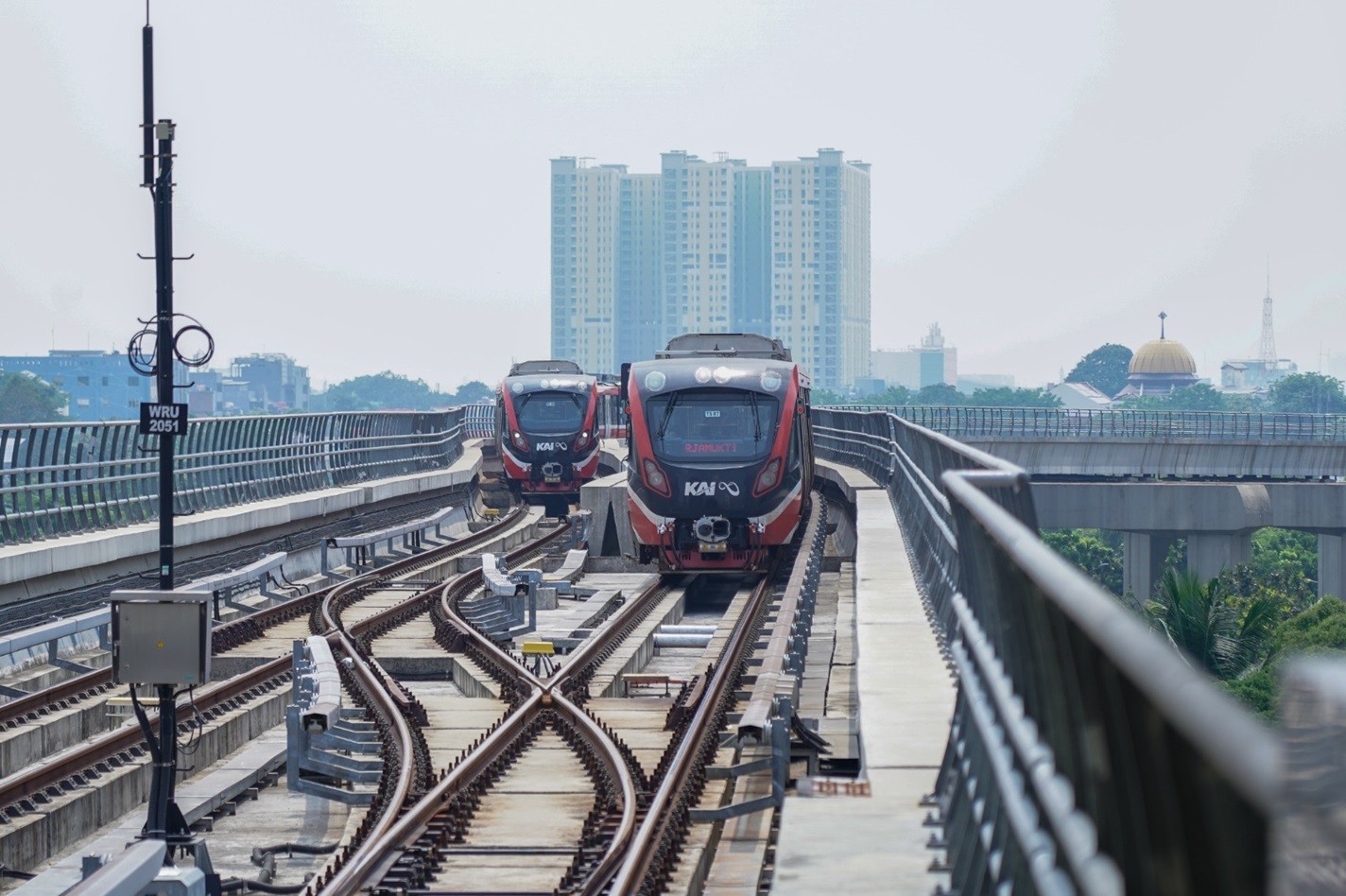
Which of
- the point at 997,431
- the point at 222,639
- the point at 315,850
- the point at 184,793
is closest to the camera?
the point at 315,850

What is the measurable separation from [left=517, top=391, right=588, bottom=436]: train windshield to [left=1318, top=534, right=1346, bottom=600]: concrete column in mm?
26710

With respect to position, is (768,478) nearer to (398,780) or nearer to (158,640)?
(398,780)

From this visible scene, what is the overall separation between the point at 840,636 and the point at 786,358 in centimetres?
934

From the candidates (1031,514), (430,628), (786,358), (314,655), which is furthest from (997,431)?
(1031,514)

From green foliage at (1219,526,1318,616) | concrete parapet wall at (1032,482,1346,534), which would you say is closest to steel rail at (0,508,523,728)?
concrete parapet wall at (1032,482,1346,534)

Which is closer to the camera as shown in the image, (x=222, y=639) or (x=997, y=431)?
(x=222, y=639)

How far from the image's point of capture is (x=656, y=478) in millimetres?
23469

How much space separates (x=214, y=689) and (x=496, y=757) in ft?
13.0

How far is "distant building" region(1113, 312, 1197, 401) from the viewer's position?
19538 cm

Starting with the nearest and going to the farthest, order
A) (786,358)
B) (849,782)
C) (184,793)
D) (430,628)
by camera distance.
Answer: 1. (849,782)
2. (184,793)
3. (430,628)
4. (786,358)

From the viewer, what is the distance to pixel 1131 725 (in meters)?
2.23

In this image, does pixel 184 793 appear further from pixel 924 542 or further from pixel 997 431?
pixel 997 431

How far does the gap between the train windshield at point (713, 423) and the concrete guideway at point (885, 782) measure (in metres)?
11.4

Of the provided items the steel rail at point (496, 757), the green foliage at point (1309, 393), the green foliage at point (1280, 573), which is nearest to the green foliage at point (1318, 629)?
the green foliage at point (1280, 573)
